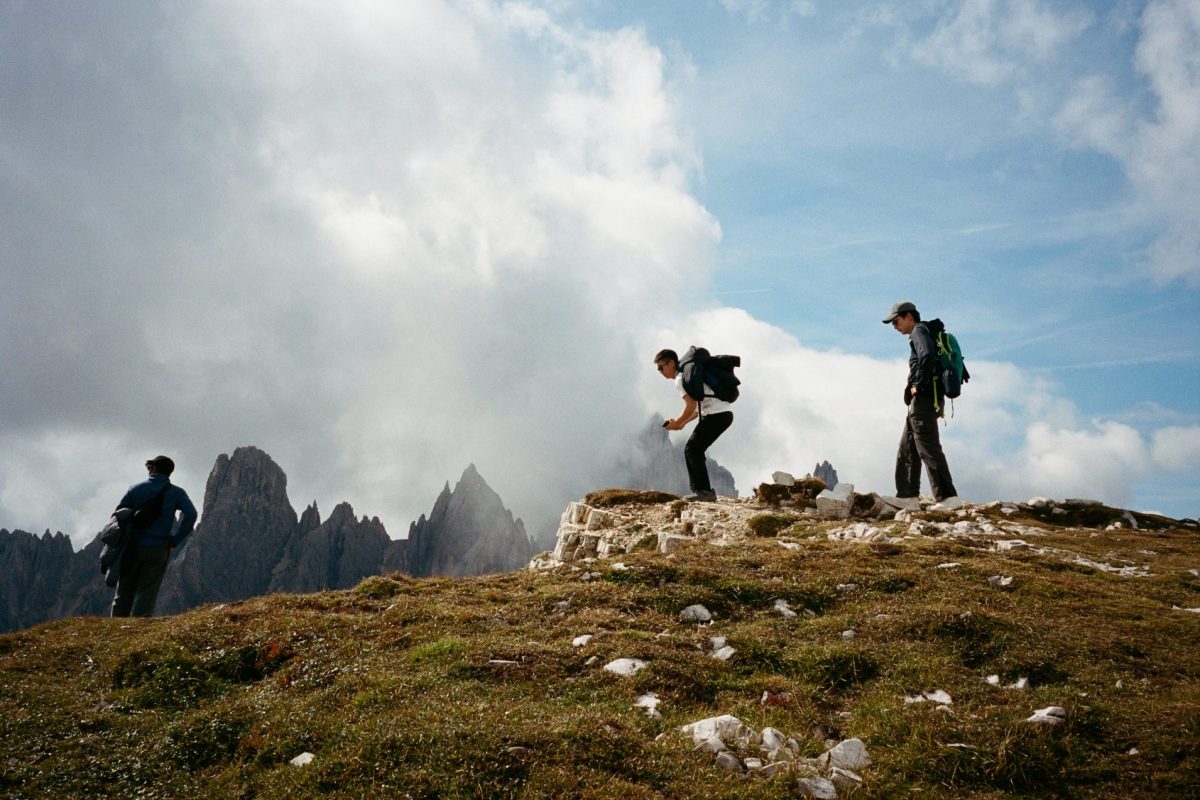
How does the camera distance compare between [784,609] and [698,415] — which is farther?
[698,415]

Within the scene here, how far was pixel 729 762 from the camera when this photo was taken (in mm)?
6695

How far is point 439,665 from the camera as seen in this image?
368 inches

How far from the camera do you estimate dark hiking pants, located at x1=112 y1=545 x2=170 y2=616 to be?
16781 mm

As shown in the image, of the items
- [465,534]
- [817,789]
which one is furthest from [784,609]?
[465,534]

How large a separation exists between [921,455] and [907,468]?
62.5 inches

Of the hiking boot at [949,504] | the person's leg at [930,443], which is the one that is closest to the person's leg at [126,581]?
the person's leg at [930,443]

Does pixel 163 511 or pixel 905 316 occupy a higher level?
pixel 905 316

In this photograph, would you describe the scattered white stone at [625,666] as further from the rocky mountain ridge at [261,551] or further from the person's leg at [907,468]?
the rocky mountain ridge at [261,551]

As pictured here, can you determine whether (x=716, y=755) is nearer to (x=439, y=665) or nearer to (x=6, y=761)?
(x=439, y=665)

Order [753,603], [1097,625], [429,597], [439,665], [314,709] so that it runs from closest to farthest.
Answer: [314,709]
[439,665]
[1097,625]
[753,603]
[429,597]

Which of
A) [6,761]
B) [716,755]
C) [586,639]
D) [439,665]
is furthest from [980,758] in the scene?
[6,761]

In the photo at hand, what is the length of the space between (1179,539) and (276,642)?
826 inches

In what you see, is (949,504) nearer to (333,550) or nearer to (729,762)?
(729,762)

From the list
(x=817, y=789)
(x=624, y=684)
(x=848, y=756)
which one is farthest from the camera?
(x=624, y=684)
